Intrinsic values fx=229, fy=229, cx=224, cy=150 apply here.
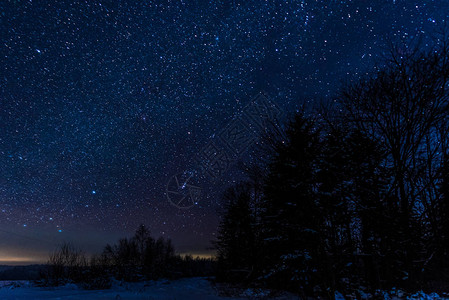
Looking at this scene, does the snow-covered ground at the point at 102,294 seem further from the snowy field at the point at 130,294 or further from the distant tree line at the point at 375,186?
the distant tree line at the point at 375,186

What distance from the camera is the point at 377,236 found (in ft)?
24.5

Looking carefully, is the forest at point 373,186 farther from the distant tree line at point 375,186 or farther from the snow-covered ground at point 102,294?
the snow-covered ground at point 102,294

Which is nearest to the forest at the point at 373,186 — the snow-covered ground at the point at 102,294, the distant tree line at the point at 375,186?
the distant tree line at the point at 375,186

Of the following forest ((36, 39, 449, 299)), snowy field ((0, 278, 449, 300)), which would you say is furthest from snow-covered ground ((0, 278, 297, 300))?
forest ((36, 39, 449, 299))

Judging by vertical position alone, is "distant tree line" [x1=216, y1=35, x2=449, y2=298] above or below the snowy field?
above

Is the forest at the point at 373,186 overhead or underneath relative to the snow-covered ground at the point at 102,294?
overhead

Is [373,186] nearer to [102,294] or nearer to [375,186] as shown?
[375,186]

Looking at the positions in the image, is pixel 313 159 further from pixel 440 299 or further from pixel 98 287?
pixel 98 287

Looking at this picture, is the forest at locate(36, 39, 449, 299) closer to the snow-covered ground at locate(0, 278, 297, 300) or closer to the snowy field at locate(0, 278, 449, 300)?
the snowy field at locate(0, 278, 449, 300)

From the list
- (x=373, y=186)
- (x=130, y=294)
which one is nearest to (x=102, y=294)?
(x=130, y=294)

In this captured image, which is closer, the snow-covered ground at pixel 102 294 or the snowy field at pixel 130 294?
the snowy field at pixel 130 294

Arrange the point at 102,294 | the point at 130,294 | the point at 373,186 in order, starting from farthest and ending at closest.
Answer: the point at 130,294 → the point at 102,294 → the point at 373,186

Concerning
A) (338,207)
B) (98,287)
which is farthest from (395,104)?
(98,287)

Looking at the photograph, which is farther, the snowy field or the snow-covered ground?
the snow-covered ground
